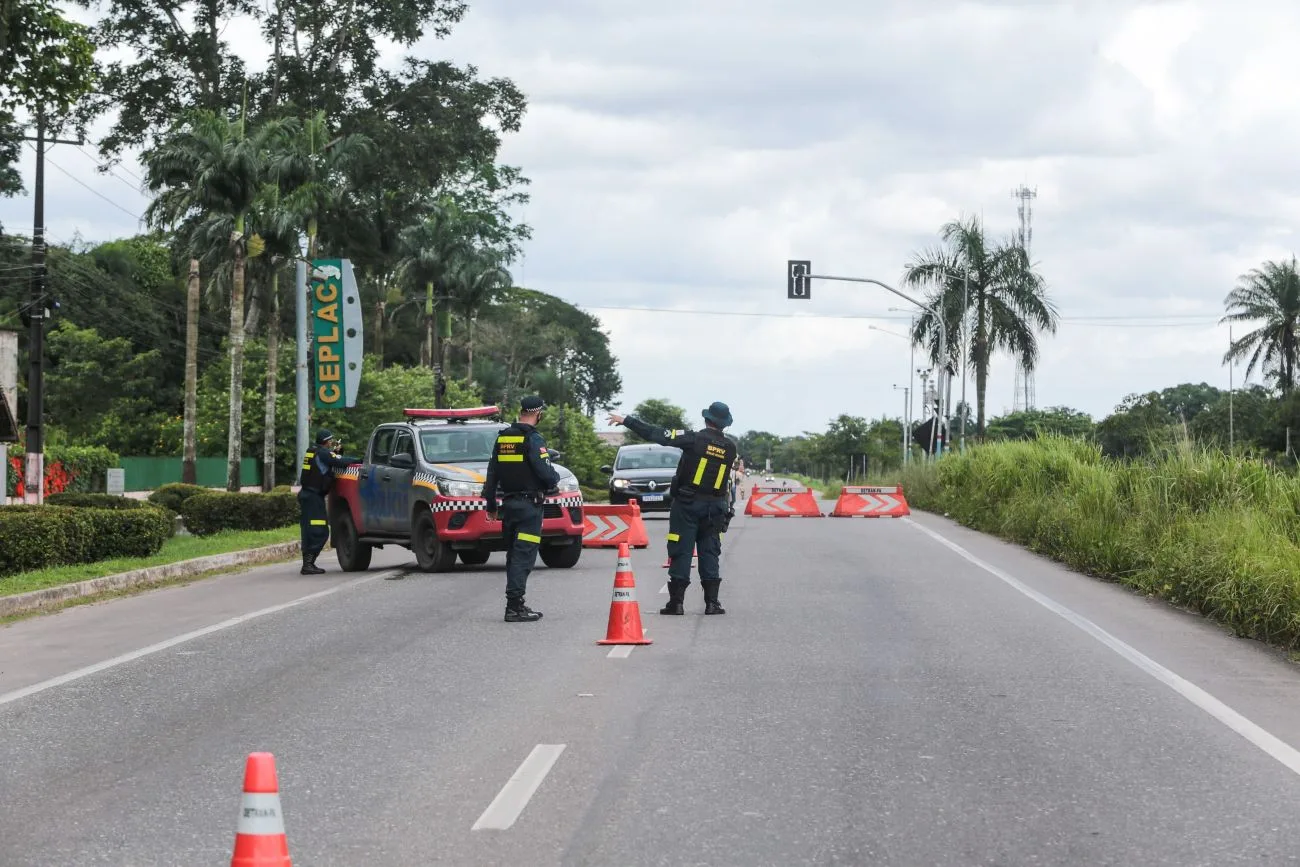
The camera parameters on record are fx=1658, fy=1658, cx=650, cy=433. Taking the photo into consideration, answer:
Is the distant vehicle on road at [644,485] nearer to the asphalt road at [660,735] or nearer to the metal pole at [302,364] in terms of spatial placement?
the metal pole at [302,364]

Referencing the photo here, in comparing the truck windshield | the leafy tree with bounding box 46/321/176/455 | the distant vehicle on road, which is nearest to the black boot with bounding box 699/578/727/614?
the truck windshield

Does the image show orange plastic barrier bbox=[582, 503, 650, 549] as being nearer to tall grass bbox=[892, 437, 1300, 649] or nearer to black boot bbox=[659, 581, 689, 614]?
tall grass bbox=[892, 437, 1300, 649]

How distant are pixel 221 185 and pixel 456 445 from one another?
→ 74.2ft

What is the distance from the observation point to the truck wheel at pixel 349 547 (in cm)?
2128

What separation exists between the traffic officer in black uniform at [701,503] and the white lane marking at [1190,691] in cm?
314

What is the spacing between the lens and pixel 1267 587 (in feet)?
44.8

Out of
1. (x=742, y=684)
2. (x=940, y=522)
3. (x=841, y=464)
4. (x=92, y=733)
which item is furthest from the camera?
(x=841, y=464)

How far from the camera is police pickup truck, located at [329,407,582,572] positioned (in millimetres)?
19250

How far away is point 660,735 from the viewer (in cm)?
840

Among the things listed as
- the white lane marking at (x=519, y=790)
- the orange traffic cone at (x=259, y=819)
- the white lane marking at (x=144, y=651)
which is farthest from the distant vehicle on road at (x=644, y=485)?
the orange traffic cone at (x=259, y=819)

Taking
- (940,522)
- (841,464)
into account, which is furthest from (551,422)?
(940,522)

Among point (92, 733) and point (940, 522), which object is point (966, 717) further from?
point (940, 522)

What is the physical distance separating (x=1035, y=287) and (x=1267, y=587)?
1601 inches

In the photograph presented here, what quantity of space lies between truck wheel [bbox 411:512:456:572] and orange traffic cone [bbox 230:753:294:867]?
15.0 metres
